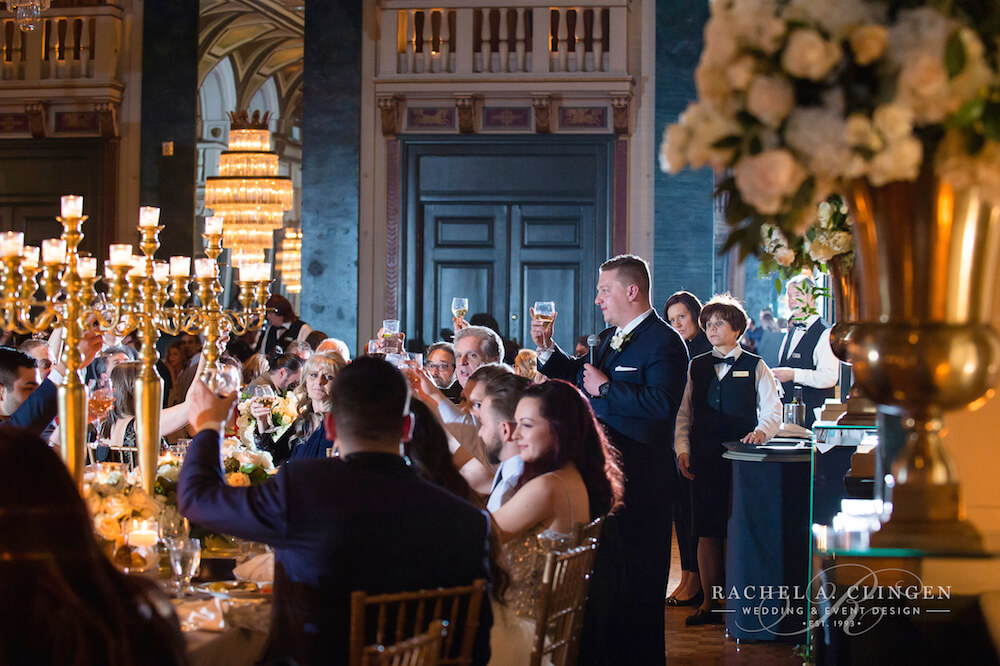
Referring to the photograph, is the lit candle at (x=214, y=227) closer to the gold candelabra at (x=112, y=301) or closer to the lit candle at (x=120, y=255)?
the gold candelabra at (x=112, y=301)

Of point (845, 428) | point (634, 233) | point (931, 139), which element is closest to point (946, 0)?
point (931, 139)

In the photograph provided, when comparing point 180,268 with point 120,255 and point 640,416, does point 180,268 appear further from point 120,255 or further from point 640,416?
point 640,416

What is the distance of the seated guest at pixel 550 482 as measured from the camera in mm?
3367

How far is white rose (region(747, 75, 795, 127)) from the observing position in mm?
1613

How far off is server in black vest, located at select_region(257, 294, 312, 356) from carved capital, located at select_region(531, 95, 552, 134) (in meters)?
2.70

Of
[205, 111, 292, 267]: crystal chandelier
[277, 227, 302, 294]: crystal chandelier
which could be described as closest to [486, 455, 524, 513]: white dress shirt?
[205, 111, 292, 267]: crystal chandelier

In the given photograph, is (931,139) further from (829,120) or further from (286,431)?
(286,431)

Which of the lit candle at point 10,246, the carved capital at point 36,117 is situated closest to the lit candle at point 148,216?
the lit candle at point 10,246

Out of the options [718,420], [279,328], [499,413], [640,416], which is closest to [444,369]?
[718,420]

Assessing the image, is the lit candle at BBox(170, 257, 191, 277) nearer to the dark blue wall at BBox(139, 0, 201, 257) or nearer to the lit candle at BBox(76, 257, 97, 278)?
the lit candle at BBox(76, 257, 97, 278)

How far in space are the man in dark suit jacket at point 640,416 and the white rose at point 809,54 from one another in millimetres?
2913

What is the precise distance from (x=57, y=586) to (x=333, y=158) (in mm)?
8616

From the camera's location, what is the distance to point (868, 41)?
158cm

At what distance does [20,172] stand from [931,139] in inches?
404
